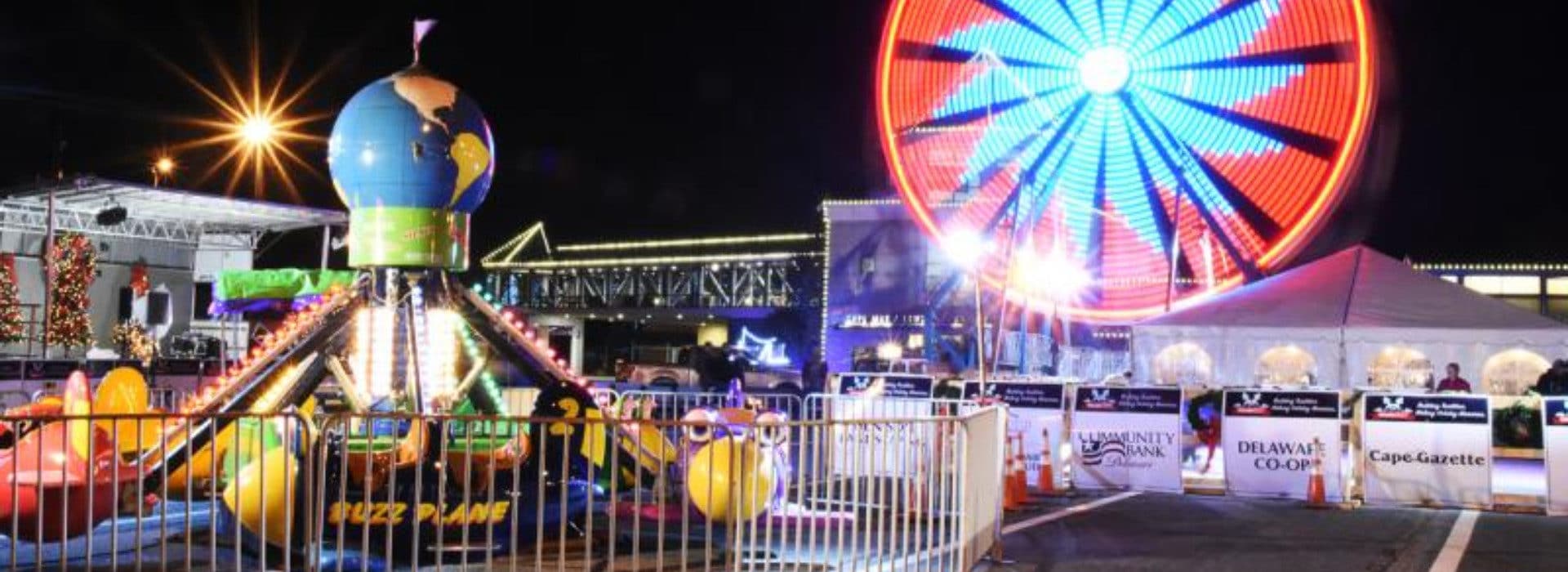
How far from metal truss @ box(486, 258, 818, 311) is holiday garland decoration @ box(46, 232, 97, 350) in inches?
939

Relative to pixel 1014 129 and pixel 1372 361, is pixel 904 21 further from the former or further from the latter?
pixel 1372 361

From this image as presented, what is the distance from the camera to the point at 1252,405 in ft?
47.3

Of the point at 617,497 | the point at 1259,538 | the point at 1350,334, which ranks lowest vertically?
the point at 1259,538

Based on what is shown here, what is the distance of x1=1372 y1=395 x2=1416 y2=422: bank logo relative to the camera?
13.9 meters

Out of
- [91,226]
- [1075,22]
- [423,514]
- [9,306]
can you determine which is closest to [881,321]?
[1075,22]

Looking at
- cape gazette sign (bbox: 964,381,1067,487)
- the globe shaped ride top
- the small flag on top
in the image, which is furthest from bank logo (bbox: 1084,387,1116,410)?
the small flag on top

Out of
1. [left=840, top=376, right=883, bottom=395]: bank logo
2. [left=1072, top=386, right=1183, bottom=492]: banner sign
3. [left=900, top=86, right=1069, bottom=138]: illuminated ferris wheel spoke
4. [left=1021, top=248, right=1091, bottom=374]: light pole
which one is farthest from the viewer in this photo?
[left=1021, top=248, right=1091, bottom=374]: light pole

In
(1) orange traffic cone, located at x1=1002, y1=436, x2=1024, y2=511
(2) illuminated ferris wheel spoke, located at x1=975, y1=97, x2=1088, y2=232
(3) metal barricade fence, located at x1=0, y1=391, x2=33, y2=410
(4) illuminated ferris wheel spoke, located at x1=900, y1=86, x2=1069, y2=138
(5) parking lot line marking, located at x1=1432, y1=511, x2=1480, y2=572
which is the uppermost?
(4) illuminated ferris wheel spoke, located at x1=900, y1=86, x2=1069, y2=138

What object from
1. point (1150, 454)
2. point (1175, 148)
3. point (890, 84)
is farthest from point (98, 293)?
point (1150, 454)

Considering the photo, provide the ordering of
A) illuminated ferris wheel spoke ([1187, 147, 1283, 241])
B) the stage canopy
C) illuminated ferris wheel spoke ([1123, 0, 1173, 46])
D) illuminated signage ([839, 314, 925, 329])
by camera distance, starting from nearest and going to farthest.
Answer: the stage canopy
illuminated ferris wheel spoke ([1187, 147, 1283, 241])
illuminated ferris wheel spoke ([1123, 0, 1173, 46])
illuminated signage ([839, 314, 925, 329])

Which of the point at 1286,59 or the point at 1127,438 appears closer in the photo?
the point at 1127,438

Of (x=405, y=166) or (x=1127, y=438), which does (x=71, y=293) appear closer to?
(x=405, y=166)

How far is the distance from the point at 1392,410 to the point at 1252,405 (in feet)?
4.40

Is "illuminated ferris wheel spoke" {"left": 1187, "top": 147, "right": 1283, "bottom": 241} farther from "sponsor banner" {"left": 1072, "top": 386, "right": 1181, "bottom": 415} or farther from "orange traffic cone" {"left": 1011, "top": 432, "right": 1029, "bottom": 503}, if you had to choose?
"orange traffic cone" {"left": 1011, "top": 432, "right": 1029, "bottom": 503}
